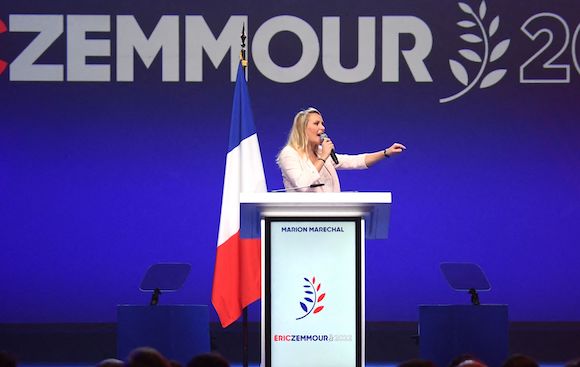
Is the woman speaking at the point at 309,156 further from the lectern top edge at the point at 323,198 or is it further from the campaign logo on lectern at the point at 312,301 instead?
the campaign logo on lectern at the point at 312,301

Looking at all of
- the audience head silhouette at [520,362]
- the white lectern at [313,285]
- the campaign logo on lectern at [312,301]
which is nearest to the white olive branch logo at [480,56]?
the white lectern at [313,285]

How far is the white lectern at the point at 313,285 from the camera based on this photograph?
4734 mm

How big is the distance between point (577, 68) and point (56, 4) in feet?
14.4

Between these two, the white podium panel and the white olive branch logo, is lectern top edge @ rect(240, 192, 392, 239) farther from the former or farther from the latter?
the white olive branch logo

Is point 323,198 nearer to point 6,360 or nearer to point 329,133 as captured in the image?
point 6,360

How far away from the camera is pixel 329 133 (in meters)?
7.99

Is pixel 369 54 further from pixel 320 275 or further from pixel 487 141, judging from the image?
pixel 320 275

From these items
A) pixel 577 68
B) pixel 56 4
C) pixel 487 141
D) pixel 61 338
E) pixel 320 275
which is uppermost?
pixel 56 4

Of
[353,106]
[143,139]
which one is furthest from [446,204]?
[143,139]

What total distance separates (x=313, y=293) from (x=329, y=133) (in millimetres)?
3385

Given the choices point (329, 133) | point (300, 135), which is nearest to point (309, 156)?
point (300, 135)

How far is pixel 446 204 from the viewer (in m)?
8.00

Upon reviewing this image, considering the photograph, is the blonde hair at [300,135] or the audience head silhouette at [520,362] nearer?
the audience head silhouette at [520,362]

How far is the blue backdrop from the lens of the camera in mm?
7938
